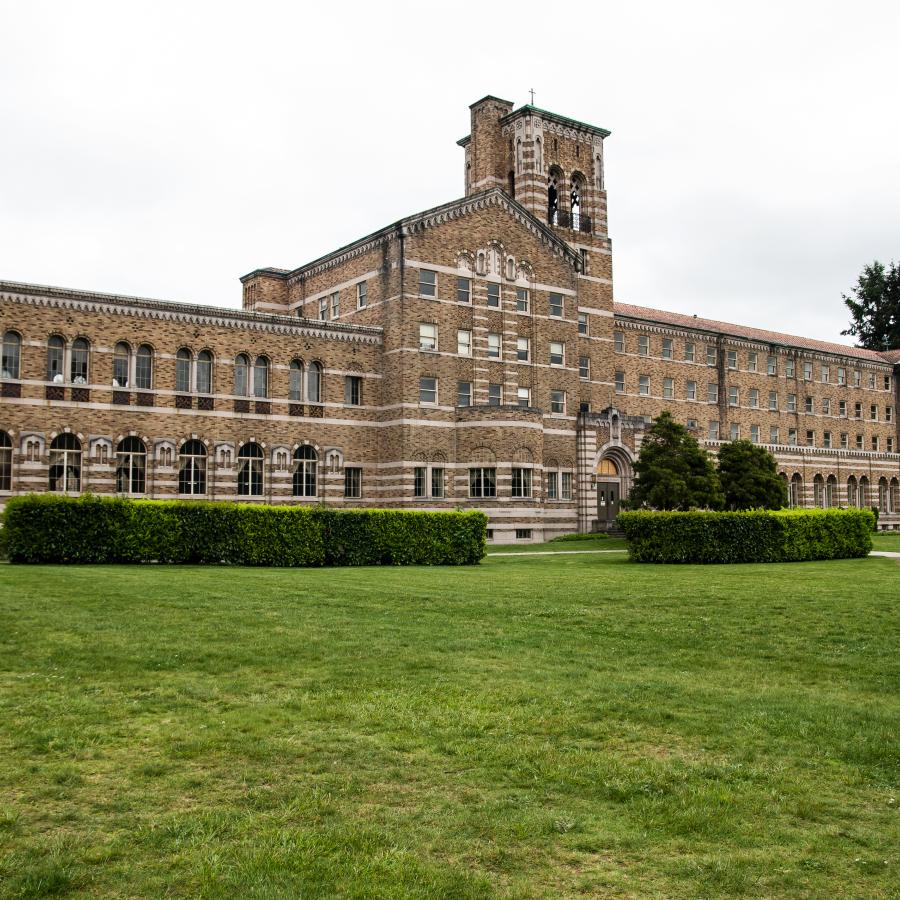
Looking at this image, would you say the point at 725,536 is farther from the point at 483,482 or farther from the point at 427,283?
the point at 427,283

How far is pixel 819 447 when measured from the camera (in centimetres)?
7575

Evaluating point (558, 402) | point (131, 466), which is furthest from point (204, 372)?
point (558, 402)

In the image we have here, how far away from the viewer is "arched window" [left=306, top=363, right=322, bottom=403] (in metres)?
45.2

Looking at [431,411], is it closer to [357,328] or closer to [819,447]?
[357,328]

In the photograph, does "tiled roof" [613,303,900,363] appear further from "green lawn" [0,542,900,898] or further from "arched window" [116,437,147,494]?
"green lawn" [0,542,900,898]

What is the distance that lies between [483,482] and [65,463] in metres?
19.0

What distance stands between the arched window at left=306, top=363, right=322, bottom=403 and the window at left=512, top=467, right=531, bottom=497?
10.2 m

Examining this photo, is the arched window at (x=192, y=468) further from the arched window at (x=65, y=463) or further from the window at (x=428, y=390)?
the window at (x=428, y=390)

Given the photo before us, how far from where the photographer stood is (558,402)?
169 ft

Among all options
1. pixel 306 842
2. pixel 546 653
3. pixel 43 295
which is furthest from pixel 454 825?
pixel 43 295

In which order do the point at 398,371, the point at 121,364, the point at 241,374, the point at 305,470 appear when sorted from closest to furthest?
the point at 121,364 < the point at 241,374 < the point at 305,470 < the point at 398,371

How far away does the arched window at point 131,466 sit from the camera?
39688 millimetres

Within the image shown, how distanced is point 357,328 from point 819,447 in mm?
45083

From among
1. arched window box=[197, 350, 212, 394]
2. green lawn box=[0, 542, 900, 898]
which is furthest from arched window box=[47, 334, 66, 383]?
green lawn box=[0, 542, 900, 898]
